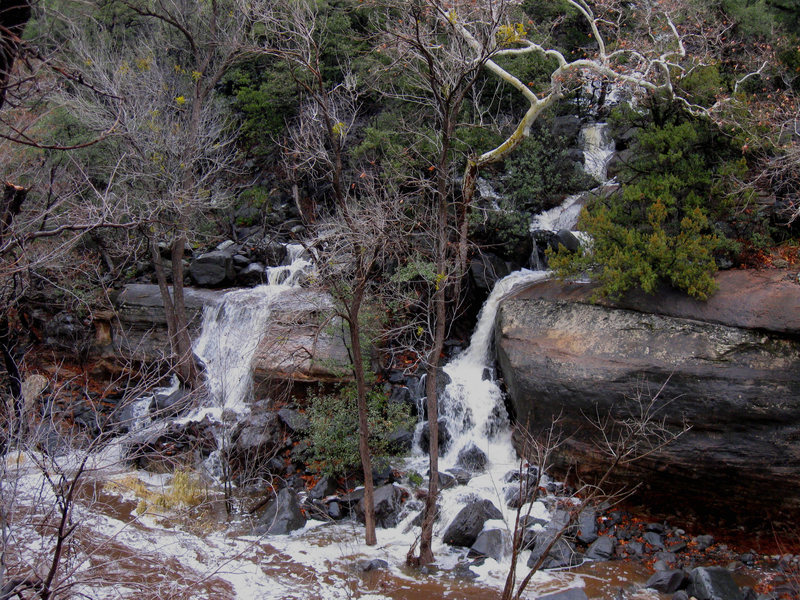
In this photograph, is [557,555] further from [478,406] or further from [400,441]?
[400,441]

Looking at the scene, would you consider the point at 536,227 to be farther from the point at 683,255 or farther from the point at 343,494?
the point at 343,494

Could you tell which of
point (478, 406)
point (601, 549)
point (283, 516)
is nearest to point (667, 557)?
point (601, 549)

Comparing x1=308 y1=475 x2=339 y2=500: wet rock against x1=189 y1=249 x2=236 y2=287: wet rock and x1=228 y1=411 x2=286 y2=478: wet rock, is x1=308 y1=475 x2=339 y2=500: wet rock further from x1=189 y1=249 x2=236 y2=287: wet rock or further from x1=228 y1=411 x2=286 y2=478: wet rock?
x1=189 y1=249 x2=236 y2=287: wet rock

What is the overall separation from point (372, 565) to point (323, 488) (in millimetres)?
2566

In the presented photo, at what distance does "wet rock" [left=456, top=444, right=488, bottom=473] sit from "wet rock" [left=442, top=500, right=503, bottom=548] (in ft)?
6.18

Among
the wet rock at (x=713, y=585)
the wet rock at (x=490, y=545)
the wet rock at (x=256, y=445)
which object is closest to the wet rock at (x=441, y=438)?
the wet rock at (x=256, y=445)

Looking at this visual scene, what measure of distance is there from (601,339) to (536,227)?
17.2 feet

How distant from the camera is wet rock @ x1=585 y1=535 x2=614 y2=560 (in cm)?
929

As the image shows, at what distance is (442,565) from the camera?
913cm

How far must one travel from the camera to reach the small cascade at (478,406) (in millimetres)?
12312

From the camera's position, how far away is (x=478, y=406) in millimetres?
12758

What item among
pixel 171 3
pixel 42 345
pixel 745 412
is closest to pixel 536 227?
pixel 745 412

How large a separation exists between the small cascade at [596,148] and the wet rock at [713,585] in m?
11.1

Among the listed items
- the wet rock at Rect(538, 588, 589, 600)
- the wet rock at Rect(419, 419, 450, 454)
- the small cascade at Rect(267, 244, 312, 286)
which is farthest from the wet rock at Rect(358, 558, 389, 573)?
→ the small cascade at Rect(267, 244, 312, 286)
